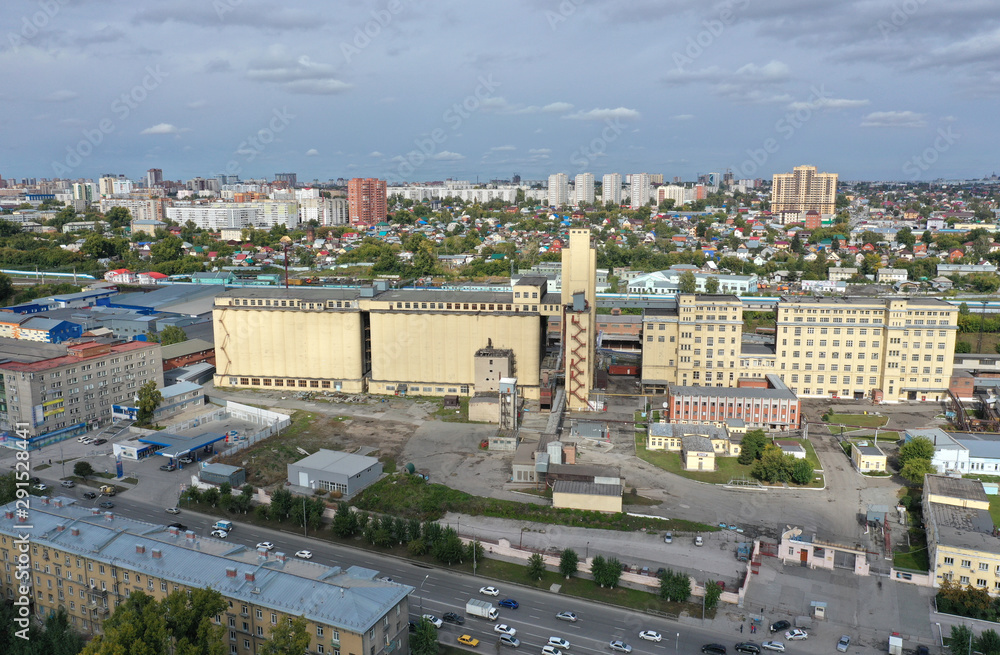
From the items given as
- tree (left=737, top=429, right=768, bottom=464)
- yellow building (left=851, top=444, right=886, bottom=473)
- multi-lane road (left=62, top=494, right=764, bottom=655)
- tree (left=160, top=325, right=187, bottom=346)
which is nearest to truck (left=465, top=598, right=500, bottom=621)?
multi-lane road (left=62, top=494, right=764, bottom=655)

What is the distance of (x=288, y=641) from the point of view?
14398 millimetres

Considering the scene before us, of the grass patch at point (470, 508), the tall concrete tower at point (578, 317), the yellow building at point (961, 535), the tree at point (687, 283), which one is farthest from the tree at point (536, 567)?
the tree at point (687, 283)

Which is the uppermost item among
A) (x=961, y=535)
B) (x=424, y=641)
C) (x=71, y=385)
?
(x=71, y=385)

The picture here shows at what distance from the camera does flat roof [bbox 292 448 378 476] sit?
2698 cm

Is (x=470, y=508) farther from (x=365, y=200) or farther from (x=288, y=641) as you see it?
(x=365, y=200)

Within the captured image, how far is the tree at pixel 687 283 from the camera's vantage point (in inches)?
2422

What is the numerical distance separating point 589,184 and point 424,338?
128980mm

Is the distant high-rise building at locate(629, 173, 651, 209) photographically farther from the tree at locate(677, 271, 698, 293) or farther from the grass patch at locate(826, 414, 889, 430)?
the grass patch at locate(826, 414, 889, 430)

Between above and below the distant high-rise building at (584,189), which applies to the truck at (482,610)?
below

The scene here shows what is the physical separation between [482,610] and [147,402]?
22.1 metres

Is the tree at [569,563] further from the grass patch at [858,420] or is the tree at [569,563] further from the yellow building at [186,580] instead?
the grass patch at [858,420]

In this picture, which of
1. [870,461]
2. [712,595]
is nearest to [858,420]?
[870,461]

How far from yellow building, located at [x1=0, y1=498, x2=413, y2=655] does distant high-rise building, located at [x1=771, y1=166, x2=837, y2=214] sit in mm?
131912

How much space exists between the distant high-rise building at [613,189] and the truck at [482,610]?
14469cm
